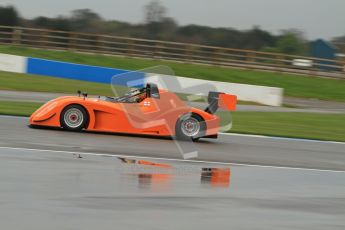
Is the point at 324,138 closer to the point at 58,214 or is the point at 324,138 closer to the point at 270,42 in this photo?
the point at 58,214

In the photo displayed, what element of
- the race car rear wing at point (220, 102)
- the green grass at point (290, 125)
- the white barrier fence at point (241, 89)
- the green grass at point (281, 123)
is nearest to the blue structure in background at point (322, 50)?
the white barrier fence at point (241, 89)

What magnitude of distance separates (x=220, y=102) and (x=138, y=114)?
5.15 ft

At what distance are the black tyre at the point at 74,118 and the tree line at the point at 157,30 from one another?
149 ft

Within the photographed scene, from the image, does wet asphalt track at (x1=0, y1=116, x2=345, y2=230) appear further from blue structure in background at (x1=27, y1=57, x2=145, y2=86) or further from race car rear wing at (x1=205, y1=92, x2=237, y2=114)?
blue structure in background at (x1=27, y1=57, x2=145, y2=86)

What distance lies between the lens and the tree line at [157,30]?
5853cm

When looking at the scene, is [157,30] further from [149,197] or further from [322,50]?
[149,197]

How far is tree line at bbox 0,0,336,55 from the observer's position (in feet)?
192

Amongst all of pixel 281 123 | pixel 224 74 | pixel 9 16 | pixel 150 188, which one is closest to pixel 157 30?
pixel 9 16

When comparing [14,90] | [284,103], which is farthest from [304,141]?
[284,103]

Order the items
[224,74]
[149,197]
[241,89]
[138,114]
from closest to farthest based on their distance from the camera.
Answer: [149,197] → [138,114] → [241,89] → [224,74]

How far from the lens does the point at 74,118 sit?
11.5m

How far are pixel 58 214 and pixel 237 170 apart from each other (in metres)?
3.93

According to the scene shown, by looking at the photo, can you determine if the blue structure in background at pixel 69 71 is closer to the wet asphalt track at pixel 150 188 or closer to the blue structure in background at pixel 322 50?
the wet asphalt track at pixel 150 188

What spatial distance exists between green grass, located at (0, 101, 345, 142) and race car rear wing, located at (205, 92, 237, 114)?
2.61 metres
